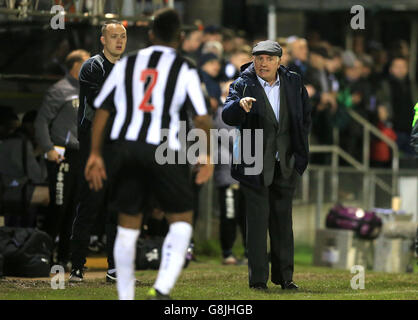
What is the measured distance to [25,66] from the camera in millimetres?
15328

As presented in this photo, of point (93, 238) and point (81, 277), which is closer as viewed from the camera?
point (81, 277)

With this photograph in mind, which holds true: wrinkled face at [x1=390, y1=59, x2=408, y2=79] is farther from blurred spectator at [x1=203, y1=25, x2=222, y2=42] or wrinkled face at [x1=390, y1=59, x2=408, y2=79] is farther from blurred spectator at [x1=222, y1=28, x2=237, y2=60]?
blurred spectator at [x1=203, y1=25, x2=222, y2=42]

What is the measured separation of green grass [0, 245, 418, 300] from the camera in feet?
33.6

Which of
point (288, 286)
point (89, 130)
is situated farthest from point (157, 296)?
point (89, 130)

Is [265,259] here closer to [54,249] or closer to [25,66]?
[54,249]

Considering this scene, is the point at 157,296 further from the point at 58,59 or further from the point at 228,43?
the point at 228,43

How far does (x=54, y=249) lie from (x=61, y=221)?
0.85m

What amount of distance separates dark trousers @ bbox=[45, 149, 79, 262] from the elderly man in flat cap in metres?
2.62

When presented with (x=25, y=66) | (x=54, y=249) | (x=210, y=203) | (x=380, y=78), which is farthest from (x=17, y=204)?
(x=380, y=78)

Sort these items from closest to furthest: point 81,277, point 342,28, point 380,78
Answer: point 81,277 → point 380,78 → point 342,28

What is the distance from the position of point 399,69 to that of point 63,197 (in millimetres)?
9491

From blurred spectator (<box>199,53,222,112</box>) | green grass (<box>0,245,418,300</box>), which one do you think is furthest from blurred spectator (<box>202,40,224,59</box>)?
green grass (<box>0,245,418,300</box>)

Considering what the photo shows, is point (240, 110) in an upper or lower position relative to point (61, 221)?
upper
